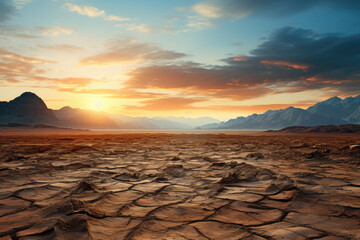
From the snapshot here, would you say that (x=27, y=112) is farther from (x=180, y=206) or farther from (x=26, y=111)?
(x=180, y=206)

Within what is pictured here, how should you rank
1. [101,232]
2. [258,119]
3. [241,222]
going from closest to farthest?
[101,232], [241,222], [258,119]

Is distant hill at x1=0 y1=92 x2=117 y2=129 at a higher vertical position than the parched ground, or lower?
higher

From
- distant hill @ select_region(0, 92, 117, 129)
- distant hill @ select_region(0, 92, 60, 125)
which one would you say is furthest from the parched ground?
distant hill @ select_region(0, 92, 60, 125)

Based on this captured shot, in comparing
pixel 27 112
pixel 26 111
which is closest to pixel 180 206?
pixel 27 112

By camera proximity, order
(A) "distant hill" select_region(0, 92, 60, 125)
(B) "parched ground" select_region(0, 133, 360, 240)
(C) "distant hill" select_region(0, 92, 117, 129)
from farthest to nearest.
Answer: (A) "distant hill" select_region(0, 92, 60, 125) < (C) "distant hill" select_region(0, 92, 117, 129) < (B) "parched ground" select_region(0, 133, 360, 240)

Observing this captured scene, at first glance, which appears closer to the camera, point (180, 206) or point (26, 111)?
point (180, 206)

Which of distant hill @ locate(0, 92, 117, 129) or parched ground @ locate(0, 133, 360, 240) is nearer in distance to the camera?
parched ground @ locate(0, 133, 360, 240)

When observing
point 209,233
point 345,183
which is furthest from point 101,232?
point 345,183

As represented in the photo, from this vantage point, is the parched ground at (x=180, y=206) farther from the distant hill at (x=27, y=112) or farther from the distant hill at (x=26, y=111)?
→ the distant hill at (x=26, y=111)

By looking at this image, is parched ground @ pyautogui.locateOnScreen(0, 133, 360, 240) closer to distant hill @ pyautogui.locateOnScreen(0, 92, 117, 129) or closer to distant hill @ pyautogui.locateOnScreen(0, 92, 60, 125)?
distant hill @ pyautogui.locateOnScreen(0, 92, 117, 129)

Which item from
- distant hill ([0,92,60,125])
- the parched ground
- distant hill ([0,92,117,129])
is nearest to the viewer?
the parched ground

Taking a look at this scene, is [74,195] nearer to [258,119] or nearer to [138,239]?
[138,239]

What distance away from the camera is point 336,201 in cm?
215

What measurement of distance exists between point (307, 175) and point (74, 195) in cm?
335
